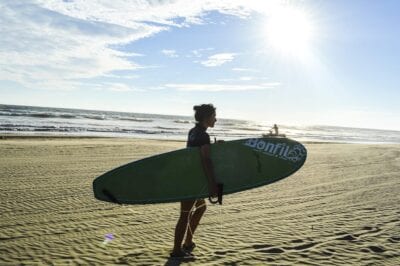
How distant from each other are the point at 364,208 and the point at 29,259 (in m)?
7.34

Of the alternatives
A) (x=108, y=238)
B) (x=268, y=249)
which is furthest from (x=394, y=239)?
(x=108, y=238)

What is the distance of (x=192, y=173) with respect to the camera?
5.88 m

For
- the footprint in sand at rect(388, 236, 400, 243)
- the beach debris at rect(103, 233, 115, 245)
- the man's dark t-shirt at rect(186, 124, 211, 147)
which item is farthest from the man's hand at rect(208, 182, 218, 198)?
the footprint in sand at rect(388, 236, 400, 243)

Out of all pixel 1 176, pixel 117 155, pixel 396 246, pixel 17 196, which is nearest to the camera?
pixel 396 246

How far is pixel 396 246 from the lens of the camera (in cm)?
668

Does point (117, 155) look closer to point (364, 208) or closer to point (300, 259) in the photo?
point (364, 208)

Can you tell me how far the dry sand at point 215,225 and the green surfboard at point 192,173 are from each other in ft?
2.79

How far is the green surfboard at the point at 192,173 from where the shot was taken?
230 inches

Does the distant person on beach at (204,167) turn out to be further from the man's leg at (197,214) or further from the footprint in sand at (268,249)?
the footprint in sand at (268,249)

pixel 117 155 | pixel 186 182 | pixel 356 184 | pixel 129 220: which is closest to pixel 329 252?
pixel 186 182

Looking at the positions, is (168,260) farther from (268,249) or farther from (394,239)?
(394,239)

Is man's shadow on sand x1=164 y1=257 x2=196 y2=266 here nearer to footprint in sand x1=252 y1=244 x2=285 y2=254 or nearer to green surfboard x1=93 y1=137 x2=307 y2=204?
green surfboard x1=93 y1=137 x2=307 y2=204

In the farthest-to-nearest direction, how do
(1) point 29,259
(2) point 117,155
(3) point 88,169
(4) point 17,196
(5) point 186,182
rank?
(2) point 117,155 < (3) point 88,169 < (4) point 17,196 < (5) point 186,182 < (1) point 29,259

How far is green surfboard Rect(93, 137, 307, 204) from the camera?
19.2ft
